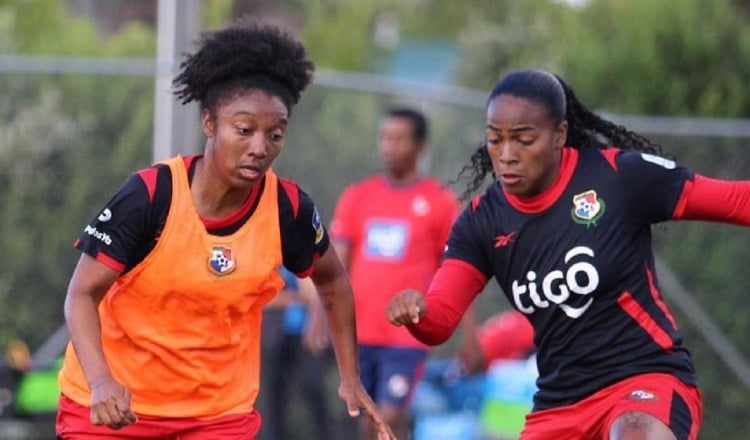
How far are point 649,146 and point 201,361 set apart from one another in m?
2.06

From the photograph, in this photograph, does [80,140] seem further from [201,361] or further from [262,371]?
[201,361]

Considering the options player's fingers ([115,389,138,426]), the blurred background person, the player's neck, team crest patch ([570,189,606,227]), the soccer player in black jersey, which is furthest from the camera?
the blurred background person

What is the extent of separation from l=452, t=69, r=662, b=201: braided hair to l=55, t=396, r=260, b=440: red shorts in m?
1.45

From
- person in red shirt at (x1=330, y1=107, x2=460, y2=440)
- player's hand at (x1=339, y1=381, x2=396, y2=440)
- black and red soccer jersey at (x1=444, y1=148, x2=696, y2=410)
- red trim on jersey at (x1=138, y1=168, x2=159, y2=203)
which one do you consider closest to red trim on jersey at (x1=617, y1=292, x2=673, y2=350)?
black and red soccer jersey at (x1=444, y1=148, x2=696, y2=410)

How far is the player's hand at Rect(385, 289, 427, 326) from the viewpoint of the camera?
5520 mm

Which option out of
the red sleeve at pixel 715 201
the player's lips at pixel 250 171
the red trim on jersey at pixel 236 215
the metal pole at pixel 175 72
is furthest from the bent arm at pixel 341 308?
the metal pole at pixel 175 72

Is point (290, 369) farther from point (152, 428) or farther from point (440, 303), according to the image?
point (152, 428)

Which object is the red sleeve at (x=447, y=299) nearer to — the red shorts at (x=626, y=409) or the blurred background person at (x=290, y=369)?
the red shorts at (x=626, y=409)

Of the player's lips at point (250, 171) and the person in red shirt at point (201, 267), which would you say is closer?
the person in red shirt at point (201, 267)

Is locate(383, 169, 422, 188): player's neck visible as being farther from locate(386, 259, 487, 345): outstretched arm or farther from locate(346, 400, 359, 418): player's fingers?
locate(346, 400, 359, 418): player's fingers

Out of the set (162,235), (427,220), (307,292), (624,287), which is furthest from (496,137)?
(307,292)

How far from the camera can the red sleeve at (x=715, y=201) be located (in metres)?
5.55

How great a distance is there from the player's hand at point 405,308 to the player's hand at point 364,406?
15.2 inches

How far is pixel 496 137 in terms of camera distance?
5.69 metres
